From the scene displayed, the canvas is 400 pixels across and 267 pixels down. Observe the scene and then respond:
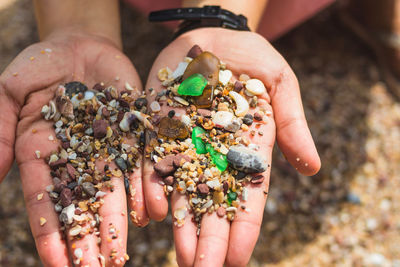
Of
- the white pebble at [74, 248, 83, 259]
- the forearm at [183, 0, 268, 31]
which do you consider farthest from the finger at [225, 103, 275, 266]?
the forearm at [183, 0, 268, 31]

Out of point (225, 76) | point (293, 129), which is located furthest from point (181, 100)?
point (293, 129)

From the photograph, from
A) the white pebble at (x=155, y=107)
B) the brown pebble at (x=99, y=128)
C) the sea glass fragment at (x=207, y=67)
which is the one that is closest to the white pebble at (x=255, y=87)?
the sea glass fragment at (x=207, y=67)

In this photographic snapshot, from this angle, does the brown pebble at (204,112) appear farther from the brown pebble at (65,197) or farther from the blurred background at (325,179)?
the blurred background at (325,179)

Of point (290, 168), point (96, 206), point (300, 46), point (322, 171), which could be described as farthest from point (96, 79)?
point (300, 46)

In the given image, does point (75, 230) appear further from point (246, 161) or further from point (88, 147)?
point (246, 161)

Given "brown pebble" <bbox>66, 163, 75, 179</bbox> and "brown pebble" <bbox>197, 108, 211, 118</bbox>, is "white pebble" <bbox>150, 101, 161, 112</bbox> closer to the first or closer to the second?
"brown pebble" <bbox>197, 108, 211, 118</bbox>

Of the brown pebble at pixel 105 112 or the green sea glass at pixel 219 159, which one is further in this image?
the brown pebble at pixel 105 112
